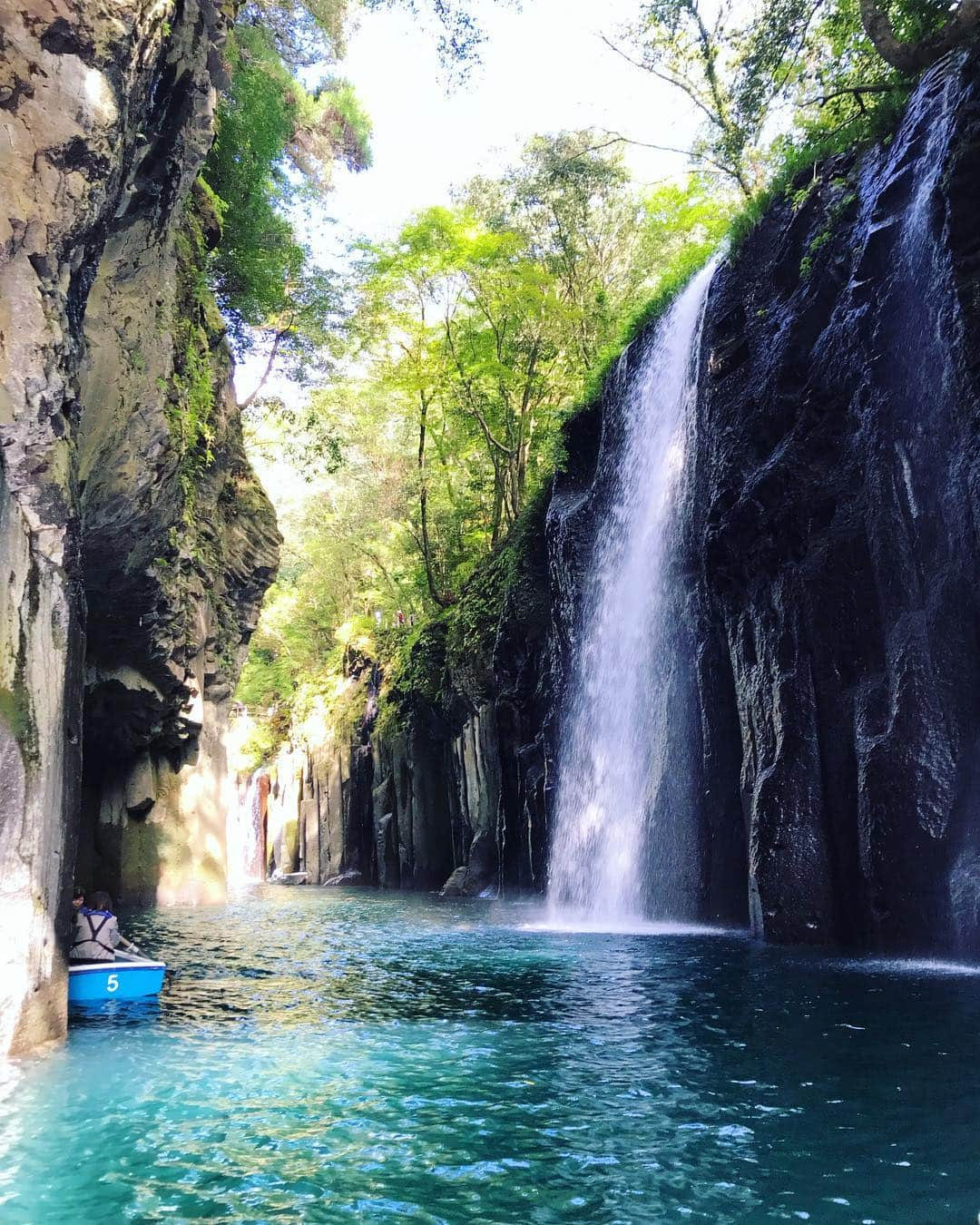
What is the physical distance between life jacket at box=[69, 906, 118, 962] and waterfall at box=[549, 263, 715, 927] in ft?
27.0

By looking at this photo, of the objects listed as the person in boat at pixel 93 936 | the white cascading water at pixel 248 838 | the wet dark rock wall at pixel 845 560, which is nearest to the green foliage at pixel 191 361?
the person in boat at pixel 93 936

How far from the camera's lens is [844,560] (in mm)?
11875

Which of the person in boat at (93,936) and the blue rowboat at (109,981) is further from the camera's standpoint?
the person in boat at (93,936)

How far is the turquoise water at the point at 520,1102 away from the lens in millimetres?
4223

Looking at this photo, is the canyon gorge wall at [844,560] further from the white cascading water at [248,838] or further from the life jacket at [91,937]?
the white cascading water at [248,838]

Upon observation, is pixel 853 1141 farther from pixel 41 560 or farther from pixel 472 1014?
pixel 41 560

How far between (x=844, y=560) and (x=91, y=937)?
382 inches

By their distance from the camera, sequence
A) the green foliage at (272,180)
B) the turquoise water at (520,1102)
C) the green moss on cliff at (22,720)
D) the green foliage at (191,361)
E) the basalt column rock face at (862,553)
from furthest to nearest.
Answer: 1. the green foliage at (272,180)
2. the green foliage at (191,361)
3. the basalt column rock face at (862,553)
4. the green moss on cliff at (22,720)
5. the turquoise water at (520,1102)

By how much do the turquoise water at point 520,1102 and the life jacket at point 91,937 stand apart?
810 mm

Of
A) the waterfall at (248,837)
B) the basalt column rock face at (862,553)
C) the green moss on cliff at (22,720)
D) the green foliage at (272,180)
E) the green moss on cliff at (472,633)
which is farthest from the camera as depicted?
the waterfall at (248,837)

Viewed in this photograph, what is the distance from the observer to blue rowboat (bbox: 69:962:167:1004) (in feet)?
28.1

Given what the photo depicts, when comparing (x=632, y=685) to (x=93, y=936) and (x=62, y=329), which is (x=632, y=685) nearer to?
(x=93, y=936)

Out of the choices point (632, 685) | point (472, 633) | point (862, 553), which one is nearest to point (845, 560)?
point (862, 553)

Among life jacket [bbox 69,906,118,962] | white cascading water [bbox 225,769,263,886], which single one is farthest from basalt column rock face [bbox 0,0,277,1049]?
white cascading water [bbox 225,769,263,886]
